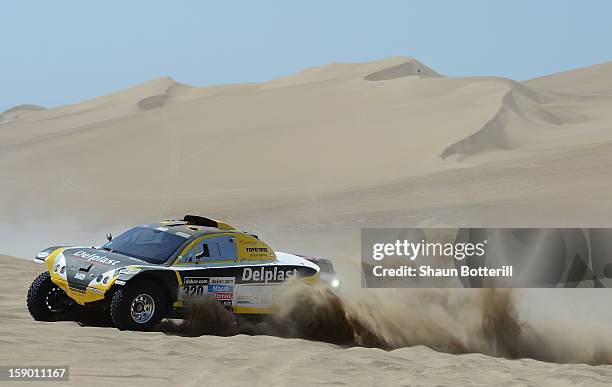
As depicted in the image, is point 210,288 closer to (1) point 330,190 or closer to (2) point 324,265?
(2) point 324,265

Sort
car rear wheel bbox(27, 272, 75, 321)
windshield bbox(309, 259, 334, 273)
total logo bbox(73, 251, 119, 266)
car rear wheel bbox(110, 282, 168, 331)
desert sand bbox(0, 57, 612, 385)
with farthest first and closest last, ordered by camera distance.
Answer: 1. windshield bbox(309, 259, 334, 273)
2. car rear wheel bbox(27, 272, 75, 321)
3. total logo bbox(73, 251, 119, 266)
4. car rear wheel bbox(110, 282, 168, 331)
5. desert sand bbox(0, 57, 612, 385)

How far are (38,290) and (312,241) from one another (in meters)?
14.0

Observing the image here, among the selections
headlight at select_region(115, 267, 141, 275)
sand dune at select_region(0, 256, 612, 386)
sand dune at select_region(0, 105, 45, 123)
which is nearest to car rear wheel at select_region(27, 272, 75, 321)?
sand dune at select_region(0, 256, 612, 386)

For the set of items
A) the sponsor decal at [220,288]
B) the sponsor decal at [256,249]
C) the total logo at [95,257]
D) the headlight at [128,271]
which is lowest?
the sponsor decal at [220,288]

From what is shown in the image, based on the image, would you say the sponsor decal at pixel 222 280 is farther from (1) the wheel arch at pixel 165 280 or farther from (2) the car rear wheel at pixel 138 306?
(2) the car rear wheel at pixel 138 306

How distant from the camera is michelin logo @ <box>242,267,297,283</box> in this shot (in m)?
11.7

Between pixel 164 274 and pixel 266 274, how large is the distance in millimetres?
1474

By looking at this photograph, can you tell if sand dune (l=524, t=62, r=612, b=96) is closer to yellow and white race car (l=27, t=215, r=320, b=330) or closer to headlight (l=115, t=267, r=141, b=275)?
yellow and white race car (l=27, t=215, r=320, b=330)

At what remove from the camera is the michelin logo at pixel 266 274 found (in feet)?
38.4

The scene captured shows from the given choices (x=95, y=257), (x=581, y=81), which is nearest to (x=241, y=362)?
(x=95, y=257)

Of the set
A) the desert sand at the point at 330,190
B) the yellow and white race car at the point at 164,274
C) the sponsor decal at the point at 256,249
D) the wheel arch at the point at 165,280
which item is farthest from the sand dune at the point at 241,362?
the sponsor decal at the point at 256,249

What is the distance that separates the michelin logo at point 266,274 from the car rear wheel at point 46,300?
2.16 m

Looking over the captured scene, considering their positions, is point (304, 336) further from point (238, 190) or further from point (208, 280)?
point (238, 190)

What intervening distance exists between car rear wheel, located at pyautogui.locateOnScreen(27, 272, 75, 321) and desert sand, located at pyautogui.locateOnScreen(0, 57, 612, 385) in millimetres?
255
